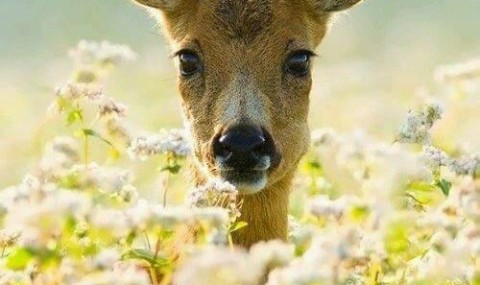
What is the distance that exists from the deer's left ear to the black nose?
60.5 inches

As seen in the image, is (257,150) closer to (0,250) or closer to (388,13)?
(0,250)

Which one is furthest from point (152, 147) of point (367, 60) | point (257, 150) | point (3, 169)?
point (367, 60)

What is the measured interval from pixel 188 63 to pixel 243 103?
0.77m

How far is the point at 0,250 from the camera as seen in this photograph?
19.3 ft

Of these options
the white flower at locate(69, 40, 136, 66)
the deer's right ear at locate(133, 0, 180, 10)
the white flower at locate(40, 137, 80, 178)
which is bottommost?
the white flower at locate(40, 137, 80, 178)

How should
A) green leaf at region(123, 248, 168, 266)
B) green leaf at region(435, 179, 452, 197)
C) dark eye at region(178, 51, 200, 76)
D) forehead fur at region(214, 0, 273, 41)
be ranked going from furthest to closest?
dark eye at region(178, 51, 200, 76)
forehead fur at region(214, 0, 273, 41)
green leaf at region(435, 179, 452, 197)
green leaf at region(123, 248, 168, 266)

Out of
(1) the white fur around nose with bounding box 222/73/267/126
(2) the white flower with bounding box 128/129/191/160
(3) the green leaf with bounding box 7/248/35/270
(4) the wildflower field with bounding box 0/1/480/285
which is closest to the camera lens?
(4) the wildflower field with bounding box 0/1/480/285

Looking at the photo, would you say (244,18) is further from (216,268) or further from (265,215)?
(216,268)

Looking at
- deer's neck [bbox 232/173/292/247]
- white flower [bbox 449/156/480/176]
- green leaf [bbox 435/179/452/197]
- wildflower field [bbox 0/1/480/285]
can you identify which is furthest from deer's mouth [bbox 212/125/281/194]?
white flower [bbox 449/156/480/176]

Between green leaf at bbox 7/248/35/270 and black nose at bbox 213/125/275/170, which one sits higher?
black nose at bbox 213/125/275/170

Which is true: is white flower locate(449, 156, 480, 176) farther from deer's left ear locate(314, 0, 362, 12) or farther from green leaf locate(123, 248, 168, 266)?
deer's left ear locate(314, 0, 362, 12)

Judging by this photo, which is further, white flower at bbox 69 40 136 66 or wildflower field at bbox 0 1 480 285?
white flower at bbox 69 40 136 66

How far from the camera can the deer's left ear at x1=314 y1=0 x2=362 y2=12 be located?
8.23 m

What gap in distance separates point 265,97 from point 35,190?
2943mm
